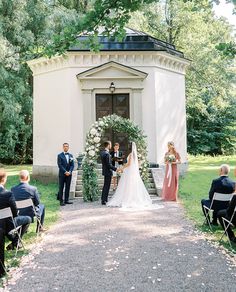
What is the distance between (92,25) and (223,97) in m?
24.4

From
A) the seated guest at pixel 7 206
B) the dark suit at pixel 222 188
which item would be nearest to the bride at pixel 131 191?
the dark suit at pixel 222 188

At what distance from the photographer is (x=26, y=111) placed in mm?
24984

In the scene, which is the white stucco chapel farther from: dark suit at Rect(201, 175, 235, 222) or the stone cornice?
dark suit at Rect(201, 175, 235, 222)

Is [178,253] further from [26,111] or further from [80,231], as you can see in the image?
[26,111]

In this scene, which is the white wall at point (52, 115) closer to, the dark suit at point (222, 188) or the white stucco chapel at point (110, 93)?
the white stucco chapel at point (110, 93)

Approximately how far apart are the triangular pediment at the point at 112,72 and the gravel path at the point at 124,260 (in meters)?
8.31

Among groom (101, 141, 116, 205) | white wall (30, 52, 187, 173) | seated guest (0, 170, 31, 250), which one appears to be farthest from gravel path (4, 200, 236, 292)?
white wall (30, 52, 187, 173)

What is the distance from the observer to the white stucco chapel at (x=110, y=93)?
15719mm

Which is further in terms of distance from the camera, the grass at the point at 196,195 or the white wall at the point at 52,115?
the white wall at the point at 52,115

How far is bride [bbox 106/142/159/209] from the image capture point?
11.1 metres

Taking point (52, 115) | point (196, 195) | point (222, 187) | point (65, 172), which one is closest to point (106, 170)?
point (65, 172)

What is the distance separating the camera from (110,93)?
52.0 ft

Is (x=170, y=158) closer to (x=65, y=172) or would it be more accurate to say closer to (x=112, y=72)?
(x=65, y=172)

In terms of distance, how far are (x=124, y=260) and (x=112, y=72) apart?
11118mm
